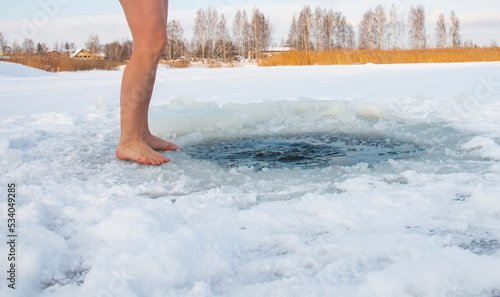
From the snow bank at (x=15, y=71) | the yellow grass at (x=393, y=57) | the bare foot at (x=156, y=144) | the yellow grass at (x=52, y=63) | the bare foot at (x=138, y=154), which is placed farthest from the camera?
the yellow grass at (x=393, y=57)

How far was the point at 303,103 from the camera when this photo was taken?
10.7ft

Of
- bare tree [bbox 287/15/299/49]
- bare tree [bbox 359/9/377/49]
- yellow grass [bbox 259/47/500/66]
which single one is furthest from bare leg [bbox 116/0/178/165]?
bare tree [bbox 287/15/299/49]

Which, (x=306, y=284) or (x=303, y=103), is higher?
(x=303, y=103)

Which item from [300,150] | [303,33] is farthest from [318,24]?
[300,150]

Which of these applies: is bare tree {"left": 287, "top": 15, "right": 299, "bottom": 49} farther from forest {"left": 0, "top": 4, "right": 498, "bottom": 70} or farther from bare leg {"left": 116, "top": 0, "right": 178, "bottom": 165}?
bare leg {"left": 116, "top": 0, "right": 178, "bottom": 165}

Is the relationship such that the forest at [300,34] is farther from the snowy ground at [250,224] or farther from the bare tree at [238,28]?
the snowy ground at [250,224]

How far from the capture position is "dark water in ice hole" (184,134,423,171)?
1.90m

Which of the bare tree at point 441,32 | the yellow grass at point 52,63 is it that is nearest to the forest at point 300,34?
the bare tree at point 441,32

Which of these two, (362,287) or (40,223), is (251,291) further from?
(40,223)

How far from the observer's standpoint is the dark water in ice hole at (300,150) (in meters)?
1.90

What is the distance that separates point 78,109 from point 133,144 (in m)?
1.64

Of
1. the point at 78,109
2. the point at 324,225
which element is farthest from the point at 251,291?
the point at 78,109

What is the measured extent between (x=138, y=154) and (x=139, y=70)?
402mm

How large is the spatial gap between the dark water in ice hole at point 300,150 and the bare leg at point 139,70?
1.03ft
